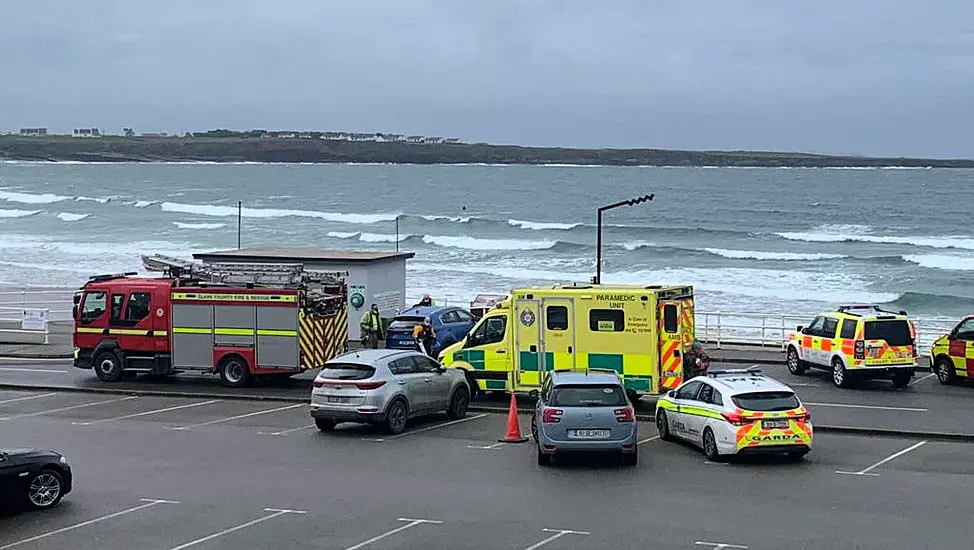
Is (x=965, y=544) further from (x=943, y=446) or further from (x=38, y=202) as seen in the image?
(x=38, y=202)

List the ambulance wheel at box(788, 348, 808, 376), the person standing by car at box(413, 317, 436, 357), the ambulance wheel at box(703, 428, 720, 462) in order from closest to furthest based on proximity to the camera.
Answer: the ambulance wheel at box(703, 428, 720, 462), the ambulance wheel at box(788, 348, 808, 376), the person standing by car at box(413, 317, 436, 357)

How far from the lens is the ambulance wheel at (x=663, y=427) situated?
21.4 m

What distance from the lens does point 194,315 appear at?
94.2 ft

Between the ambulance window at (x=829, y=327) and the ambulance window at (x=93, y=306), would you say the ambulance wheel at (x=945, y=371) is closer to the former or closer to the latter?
the ambulance window at (x=829, y=327)

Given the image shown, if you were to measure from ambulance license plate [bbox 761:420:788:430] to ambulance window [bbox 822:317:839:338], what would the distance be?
33.8ft

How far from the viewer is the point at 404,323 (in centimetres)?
3253

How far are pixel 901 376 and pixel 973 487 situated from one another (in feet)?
35.7

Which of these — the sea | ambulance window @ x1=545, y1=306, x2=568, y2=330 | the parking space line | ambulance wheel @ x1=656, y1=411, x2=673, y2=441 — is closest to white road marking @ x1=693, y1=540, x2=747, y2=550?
ambulance wheel @ x1=656, y1=411, x2=673, y2=441

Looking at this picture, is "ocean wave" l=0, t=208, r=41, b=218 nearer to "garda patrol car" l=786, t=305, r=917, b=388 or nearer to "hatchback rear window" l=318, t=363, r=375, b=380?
"garda patrol car" l=786, t=305, r=917, b=388

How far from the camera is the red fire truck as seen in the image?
28.2 meters

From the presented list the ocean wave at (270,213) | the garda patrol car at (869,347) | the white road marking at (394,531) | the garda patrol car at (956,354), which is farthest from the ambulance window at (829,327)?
the ocean wave at (270,213)

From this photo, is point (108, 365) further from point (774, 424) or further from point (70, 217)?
point (70, 217)

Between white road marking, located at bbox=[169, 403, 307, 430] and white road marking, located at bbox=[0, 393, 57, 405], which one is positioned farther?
white road marking, located at bbox=[0, 393, 57, 405]

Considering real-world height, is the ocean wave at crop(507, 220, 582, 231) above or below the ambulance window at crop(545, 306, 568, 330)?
above
